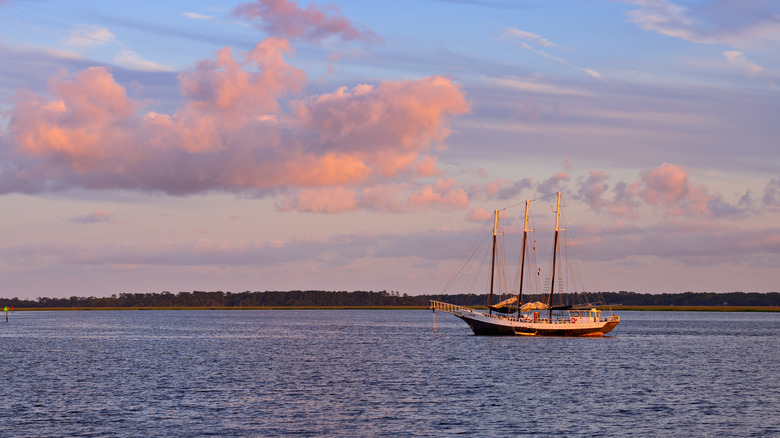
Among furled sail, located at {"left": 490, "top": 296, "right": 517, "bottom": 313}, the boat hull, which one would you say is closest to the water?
the boat hull

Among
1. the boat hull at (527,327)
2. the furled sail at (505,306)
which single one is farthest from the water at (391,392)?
the furled sail at (505,306)

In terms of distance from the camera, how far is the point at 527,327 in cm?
13925

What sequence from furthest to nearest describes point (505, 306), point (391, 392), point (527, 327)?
1. point (505, 306)
2. point (527, 327)
3. point (391, 392)

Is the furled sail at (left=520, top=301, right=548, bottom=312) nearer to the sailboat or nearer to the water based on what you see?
the sailboat

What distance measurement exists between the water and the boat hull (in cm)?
1612

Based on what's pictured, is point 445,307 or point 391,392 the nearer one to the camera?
point 391,392

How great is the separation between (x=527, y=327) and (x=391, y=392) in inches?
2855

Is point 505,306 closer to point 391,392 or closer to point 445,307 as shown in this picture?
point 445,307

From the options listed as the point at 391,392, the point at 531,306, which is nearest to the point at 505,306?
the point at 531,306

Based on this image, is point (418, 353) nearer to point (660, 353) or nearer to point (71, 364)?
point (660, 353)

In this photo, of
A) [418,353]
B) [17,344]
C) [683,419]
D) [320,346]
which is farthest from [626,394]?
[17,344]

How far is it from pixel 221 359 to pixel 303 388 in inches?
1446

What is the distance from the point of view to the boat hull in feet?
458

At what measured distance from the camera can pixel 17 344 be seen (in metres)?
142
